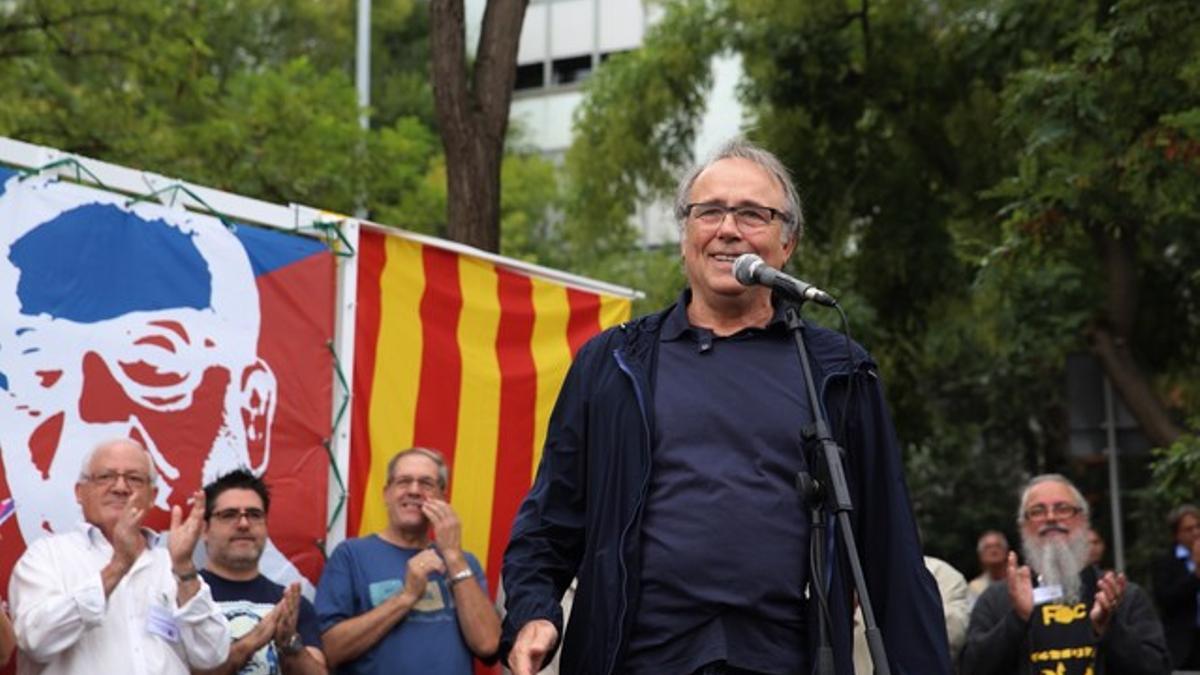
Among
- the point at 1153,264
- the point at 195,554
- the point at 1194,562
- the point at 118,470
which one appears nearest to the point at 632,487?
the point at 118,470

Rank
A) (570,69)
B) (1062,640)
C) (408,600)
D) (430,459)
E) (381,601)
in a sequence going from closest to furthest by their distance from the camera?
(408,600)
(381,601)
(1062,640)
(430,459)
(570,69)

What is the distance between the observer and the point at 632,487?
15.0ft

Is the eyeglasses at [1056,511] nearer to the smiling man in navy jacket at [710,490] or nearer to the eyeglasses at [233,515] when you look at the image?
the eyeglasses at [233,515]

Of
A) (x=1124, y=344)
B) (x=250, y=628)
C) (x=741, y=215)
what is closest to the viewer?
(x=741, y=215)

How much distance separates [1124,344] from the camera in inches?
646

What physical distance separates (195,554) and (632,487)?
378 centimetres

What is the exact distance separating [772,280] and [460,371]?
4833 millimetres

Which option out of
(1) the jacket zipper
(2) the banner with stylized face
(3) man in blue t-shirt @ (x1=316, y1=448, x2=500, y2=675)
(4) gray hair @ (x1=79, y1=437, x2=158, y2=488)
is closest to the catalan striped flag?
(2) the banner with stylized face

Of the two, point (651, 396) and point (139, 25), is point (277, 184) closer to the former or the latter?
point (139, 25)

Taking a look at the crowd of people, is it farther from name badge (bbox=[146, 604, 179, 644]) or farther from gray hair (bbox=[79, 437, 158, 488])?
gray hair (bbox=[79, 437, 158, 488])

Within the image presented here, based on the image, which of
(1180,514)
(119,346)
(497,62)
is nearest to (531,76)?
(1180,514)

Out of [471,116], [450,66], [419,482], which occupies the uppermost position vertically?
[450,66]

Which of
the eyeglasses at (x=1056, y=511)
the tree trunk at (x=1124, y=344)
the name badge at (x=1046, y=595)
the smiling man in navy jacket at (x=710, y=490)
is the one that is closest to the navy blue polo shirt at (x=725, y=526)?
the smiling man in navy jacket at (x=710, y=490)

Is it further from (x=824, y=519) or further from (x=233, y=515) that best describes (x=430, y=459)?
(x=824, y=519)
